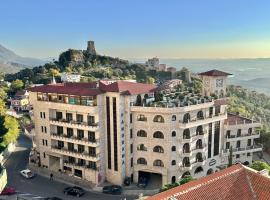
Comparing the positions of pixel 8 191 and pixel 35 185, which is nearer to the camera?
pixel 8 191

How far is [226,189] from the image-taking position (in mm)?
29109

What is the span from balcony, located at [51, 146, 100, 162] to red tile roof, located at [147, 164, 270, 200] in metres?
29.9

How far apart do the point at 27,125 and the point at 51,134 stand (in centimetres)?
3749

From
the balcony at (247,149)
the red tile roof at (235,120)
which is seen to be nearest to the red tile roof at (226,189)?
the red tile roof at (235,120)

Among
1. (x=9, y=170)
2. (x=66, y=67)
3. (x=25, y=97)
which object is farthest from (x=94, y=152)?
(x=66, y=67)

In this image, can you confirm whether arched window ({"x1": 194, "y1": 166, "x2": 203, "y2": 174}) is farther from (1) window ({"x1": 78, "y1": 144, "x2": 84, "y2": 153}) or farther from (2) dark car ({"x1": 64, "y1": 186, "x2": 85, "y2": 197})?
(1) window ({"x1": 78, "y1": 144, "x2": 84, "y2": 153})

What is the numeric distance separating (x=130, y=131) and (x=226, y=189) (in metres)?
30.2

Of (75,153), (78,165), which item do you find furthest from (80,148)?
(78,165)

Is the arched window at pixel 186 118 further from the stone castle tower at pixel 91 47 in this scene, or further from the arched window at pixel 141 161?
the stone castle tower at pixel 91 47

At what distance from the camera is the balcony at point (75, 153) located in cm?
5828

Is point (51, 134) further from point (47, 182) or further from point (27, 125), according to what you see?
point (27, 125)

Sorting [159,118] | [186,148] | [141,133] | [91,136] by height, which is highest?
[159,118]

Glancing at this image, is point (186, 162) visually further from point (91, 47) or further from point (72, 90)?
point (91, 47)

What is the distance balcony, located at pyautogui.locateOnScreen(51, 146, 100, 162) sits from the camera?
58281 millimetres
